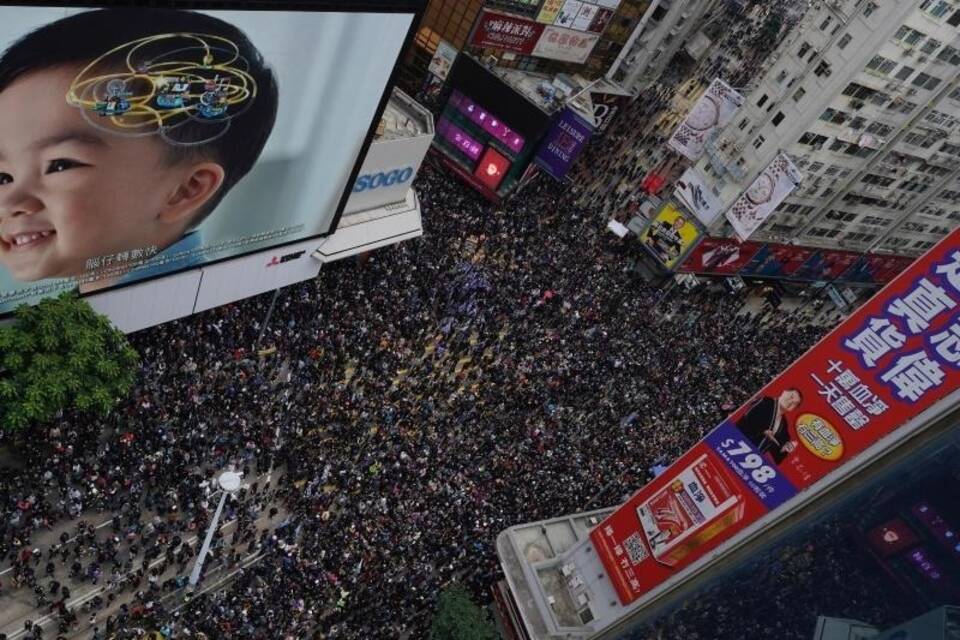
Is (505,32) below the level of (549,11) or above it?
below

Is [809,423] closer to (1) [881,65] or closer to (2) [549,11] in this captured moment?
(1) [881,65]

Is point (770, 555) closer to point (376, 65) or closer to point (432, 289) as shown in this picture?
point (376, 65)

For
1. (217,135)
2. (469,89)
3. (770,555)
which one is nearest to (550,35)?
(469,89)

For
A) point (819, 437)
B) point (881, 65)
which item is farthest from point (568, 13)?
point (819, 437)

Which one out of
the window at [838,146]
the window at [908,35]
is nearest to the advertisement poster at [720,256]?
the window at [838,146]

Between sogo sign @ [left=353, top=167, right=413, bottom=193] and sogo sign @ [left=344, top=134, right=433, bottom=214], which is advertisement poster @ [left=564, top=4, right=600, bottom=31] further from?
sogo sign @ [left=353, top=167, right=413, bottom=193]
